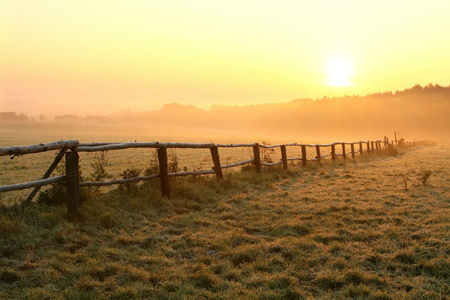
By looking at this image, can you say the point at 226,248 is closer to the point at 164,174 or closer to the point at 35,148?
the point at 164,174

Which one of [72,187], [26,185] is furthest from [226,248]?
[26,185]

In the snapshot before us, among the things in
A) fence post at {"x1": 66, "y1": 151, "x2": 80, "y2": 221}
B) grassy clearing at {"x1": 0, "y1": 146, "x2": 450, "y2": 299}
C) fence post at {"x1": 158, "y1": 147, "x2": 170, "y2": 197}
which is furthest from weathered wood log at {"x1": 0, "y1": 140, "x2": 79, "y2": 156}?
fence post at {"x1": 158, "y1": 147, "x2": 170, "y2": 197}

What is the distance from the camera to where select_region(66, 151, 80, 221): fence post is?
19.1 feet

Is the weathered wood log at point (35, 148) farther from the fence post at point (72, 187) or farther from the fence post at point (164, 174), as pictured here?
the fence post at point (164, 174)

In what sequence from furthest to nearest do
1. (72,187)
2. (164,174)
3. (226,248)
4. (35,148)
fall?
(164,174)
(72,187)
(35,148)
(226,248)

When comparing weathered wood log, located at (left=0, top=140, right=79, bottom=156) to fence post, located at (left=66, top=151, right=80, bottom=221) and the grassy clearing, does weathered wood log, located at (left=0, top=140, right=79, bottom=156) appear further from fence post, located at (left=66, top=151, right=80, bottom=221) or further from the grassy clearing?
the grassy clearing

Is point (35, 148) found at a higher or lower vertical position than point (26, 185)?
higher

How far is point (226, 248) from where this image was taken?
16.3 ft

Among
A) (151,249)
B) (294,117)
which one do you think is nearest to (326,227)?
(151,249)

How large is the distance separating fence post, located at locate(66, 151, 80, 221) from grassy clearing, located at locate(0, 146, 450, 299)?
16 centimetres

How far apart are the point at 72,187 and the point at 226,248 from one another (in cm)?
293

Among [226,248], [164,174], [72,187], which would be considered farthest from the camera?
[164,174]

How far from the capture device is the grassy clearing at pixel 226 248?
371 centimetres

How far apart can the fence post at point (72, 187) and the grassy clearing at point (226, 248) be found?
16 centimetres
